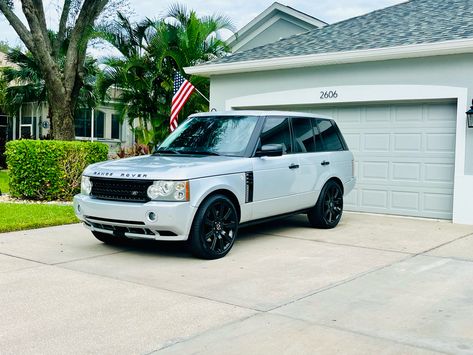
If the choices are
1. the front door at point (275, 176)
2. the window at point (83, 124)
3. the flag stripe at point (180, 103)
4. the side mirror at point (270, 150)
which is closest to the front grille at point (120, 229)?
the front door at point (275, 176)

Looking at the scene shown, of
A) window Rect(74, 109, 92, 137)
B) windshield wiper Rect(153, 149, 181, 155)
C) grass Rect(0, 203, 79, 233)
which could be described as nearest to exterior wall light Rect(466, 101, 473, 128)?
windshield wiper Rect(153, 149, 181, 155)

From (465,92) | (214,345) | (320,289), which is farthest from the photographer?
(465,92)

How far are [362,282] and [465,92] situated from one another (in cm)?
562

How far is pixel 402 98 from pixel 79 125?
65.6 feet

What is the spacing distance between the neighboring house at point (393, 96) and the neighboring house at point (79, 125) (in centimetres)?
1552

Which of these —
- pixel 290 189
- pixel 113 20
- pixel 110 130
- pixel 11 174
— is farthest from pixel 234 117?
pixel 110 130

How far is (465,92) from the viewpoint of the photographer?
1031 cm

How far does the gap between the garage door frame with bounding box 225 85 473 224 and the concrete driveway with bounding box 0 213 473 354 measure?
2.04 metres

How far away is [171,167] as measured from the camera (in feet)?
22.9

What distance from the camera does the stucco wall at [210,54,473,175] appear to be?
10352mm

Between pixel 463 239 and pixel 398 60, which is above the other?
pixel 398 60

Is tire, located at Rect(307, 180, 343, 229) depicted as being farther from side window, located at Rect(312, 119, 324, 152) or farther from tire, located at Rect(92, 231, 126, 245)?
tire, located at Rect(92, 231, 126, 245)

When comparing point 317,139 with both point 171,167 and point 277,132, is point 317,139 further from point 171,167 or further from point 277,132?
point 171,167

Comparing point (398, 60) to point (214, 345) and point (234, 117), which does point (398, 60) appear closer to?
point (234, 117)
